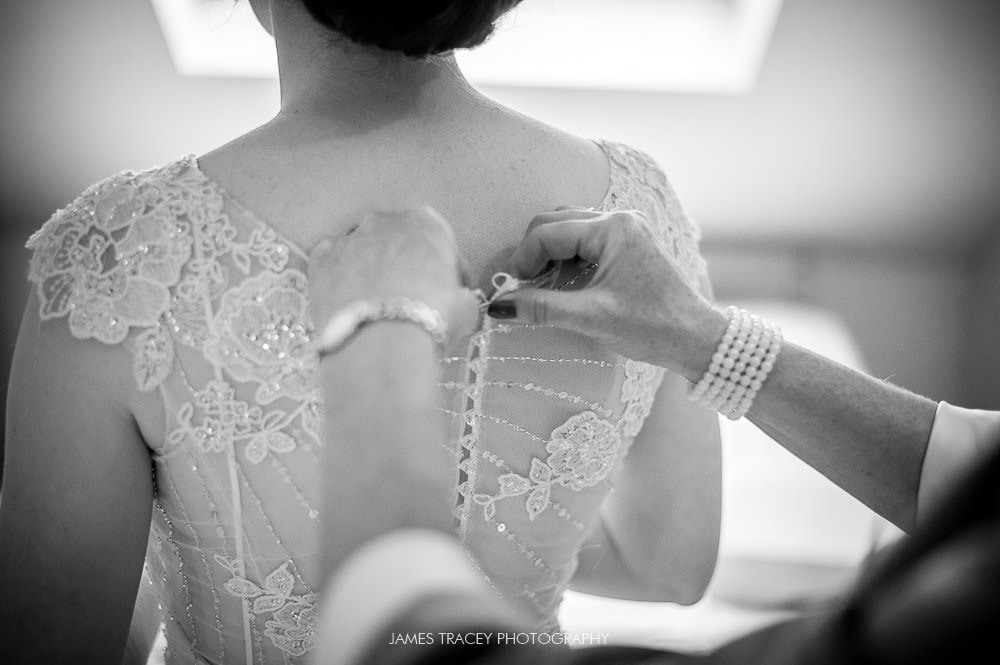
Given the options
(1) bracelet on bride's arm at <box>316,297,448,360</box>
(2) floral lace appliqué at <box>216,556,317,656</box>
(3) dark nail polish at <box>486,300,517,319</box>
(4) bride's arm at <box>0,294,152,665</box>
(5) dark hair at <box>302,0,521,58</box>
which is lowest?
(2) floral lace appliqué at <box>216,556,317,656</box>

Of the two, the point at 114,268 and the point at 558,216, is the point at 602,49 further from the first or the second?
the point at 114,268

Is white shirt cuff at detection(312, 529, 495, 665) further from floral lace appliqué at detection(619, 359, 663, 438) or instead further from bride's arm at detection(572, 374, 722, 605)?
bride's arm at detection(572, 374, 722, 605)

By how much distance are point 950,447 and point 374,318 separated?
0.61 m

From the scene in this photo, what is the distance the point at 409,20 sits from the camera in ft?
2.37

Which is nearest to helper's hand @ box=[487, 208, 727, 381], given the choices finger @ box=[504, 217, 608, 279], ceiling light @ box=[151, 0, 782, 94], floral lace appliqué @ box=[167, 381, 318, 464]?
finger @ box=[504, 217, 608, 279]

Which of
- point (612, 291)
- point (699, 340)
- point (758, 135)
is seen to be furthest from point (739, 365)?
point (758, 135)

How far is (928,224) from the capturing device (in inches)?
114

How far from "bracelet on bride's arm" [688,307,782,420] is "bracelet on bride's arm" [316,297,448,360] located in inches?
13.3

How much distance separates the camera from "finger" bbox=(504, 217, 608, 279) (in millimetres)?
784

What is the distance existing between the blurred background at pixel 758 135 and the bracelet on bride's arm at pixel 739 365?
1158 millimetres

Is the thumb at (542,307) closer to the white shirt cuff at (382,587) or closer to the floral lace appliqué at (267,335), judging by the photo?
the floral lace appliqué at (267,335)

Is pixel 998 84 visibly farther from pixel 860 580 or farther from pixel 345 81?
pixel 860 580

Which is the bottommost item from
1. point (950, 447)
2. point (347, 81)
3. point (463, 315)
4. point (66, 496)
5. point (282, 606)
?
point (282, 606)

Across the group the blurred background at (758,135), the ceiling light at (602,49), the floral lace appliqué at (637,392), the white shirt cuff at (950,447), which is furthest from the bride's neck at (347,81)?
the ceiling light at (602,49)
